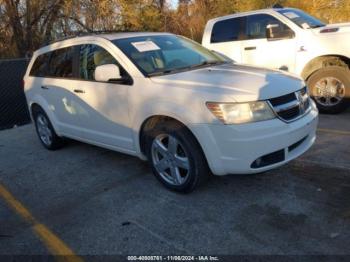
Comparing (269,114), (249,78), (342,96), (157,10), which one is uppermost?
(157,10)

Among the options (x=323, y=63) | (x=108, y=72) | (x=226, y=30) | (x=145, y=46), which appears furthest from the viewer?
(x=226, y=30)

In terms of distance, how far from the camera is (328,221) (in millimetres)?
3332

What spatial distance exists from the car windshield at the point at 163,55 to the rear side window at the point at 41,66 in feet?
5.83

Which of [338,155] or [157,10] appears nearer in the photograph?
[338,155]

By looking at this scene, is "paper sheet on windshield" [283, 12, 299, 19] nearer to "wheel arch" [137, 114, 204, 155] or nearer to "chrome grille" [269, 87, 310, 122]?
"chrome grille" [269, 87, 310, 122]

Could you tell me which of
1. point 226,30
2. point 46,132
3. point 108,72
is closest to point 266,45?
point 226,30

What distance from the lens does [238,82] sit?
148 inches

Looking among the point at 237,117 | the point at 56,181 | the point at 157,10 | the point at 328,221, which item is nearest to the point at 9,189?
the point at 56,181

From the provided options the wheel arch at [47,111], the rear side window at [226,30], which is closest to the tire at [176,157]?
the wheel arch at [47,111]

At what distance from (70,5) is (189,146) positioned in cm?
1265

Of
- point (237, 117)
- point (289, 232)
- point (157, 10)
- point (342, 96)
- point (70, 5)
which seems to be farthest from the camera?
point (157, 10)

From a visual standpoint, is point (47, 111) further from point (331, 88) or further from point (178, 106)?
point (331, 88)

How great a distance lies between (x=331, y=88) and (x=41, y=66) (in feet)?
16.1

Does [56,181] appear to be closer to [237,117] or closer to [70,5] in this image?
[237,117]
